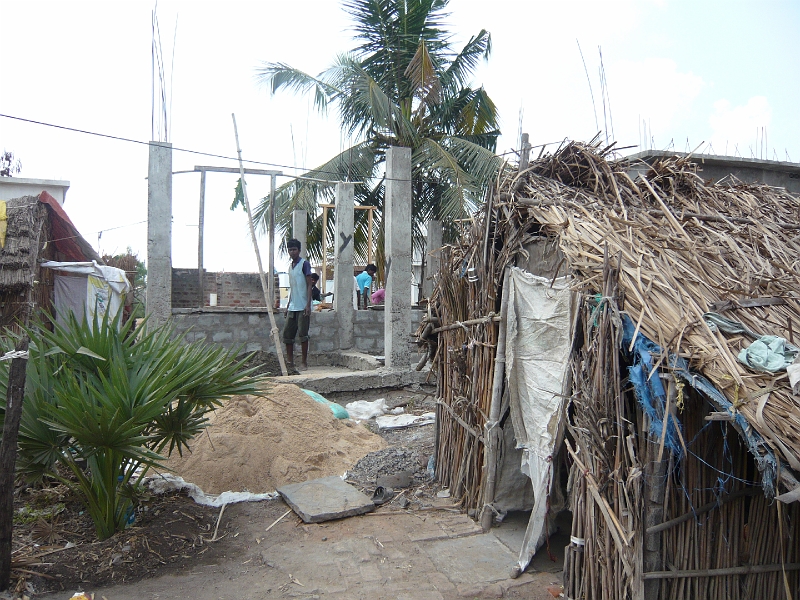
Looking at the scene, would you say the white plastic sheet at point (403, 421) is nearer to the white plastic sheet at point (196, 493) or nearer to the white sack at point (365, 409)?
the white sack at point (365, 409)

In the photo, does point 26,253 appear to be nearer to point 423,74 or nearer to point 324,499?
point 324,499

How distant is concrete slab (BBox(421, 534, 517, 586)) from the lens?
163 inches

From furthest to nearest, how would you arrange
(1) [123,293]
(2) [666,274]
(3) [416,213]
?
(3) [416,213] → (1) [123,293] → (2) [666,274]

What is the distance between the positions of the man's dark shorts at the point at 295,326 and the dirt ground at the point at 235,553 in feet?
14.0

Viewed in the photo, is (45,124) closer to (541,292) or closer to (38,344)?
(38,344)

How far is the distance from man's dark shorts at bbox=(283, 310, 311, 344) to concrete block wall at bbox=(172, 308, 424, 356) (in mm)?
569

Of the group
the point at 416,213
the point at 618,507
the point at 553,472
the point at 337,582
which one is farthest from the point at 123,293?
the point at 416,213

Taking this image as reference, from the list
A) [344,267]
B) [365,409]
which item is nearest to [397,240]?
[344,267]

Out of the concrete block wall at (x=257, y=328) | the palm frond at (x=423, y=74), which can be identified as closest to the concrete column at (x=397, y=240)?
the concrete block wall at (x=257, y=328)

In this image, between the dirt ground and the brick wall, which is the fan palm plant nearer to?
the dirt ground

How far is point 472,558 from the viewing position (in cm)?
442

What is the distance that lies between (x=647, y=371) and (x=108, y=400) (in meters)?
3.14

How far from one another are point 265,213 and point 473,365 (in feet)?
34.4

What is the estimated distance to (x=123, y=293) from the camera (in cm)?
841
